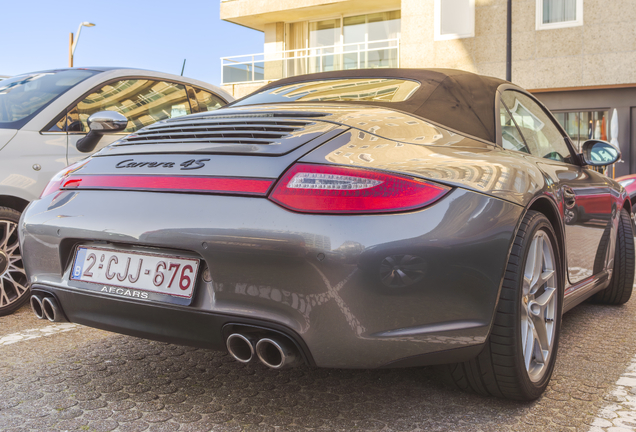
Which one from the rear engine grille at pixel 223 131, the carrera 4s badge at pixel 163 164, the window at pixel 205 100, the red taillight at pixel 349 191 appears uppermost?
the window at pixel 205 100

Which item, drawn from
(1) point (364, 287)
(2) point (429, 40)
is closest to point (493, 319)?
(1) point (364, 287)

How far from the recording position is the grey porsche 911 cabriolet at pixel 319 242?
1970 mm

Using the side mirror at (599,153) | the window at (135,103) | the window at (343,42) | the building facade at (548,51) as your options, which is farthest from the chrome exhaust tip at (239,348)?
the window at (343,42)

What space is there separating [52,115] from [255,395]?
8.95 ft

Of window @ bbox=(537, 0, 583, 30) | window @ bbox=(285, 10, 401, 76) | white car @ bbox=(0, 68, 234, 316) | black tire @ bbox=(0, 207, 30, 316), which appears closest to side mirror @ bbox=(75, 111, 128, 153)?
white car @ bbox=(0, 68, 234, 316)

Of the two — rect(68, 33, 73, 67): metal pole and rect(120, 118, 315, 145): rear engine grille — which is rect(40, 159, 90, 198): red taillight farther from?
rect(68, 33, 73, 67): metal pole

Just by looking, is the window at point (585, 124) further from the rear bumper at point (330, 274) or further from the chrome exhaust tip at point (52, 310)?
the chrome exhaust tip at point (52, 310)

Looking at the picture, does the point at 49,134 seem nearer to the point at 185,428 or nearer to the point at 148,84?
the point at 148,84

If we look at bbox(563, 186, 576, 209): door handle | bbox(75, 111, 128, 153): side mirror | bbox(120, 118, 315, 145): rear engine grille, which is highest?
bbox(75, 111, 128, 153): side mirror

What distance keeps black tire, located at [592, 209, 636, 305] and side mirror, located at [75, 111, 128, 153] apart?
3341mm

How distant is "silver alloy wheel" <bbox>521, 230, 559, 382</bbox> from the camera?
98.6 inches

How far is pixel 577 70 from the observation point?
17.4 m

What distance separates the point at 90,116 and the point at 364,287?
A: 3080 millimetres

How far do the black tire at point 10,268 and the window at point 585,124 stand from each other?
52.1 ft
